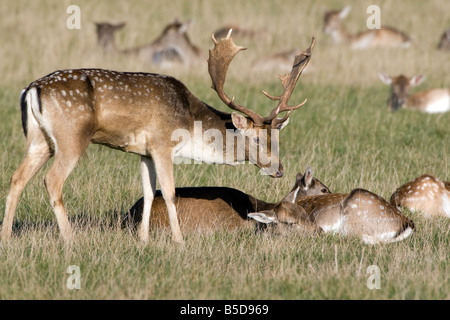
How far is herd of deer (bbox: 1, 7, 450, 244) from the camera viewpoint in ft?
20.0

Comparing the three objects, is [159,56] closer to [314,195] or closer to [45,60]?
[45,60]

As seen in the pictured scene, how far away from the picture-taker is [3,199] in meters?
7.45

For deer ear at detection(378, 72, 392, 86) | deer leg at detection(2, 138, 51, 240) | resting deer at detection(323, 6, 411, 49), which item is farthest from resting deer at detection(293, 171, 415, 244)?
resting deer at detection(323, 6, 411, 49)

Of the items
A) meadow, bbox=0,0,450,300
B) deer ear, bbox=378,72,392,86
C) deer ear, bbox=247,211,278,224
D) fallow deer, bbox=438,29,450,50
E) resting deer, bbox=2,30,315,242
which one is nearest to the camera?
meadow, bbox=0,0,450,300

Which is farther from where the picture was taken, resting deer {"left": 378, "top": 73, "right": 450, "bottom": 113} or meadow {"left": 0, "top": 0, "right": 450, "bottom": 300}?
resting deer {"left": 378, "top": 73, "right": 450, "bottom": 113}

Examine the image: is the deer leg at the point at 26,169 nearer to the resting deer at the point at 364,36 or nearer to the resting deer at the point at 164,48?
the resting deer at the point at 164,48

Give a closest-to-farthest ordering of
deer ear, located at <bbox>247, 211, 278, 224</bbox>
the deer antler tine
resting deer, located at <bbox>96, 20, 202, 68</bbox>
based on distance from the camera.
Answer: deer ear, located at <bbox>247, 211, 278, 224</bbox> → the deer antler tine → resting deer, located at <bbox>96, 20, 202, 68</bbox>

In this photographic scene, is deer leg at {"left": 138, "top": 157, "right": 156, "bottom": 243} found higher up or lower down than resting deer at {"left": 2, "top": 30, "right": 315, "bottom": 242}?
lower down

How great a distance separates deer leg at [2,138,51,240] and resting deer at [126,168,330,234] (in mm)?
922

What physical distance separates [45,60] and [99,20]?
4885 millimetres

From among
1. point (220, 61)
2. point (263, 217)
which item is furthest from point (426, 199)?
point (220, 61)

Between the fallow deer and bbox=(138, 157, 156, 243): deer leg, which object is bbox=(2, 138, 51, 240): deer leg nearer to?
bbox=(138, 157, 156, 243): deer leg
